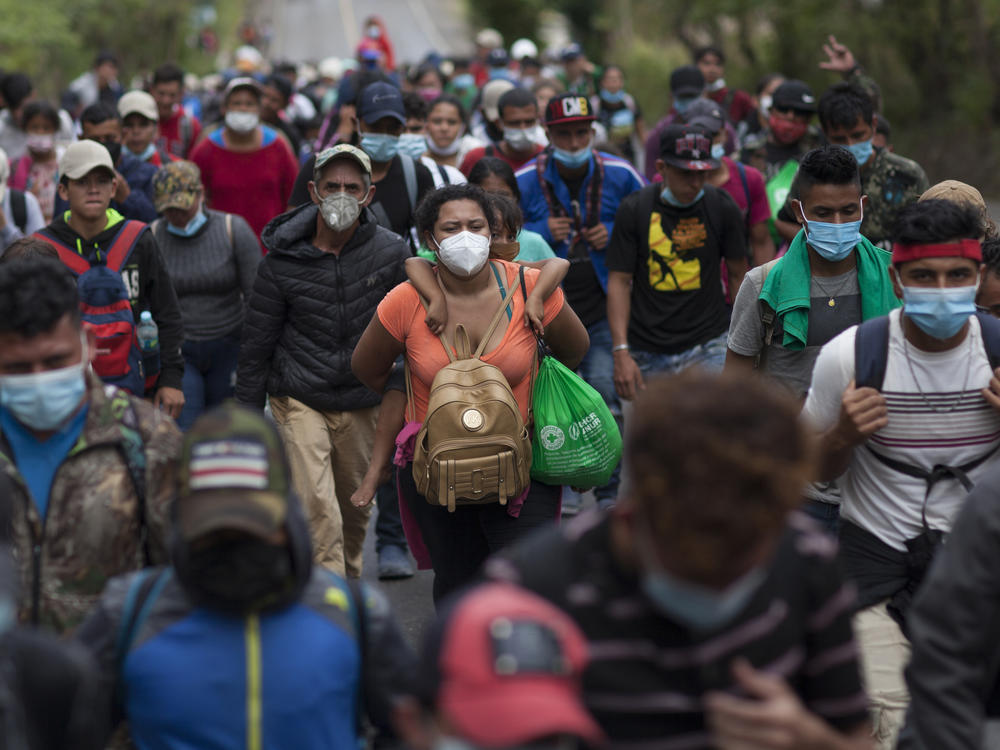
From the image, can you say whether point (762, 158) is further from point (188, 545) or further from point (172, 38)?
point (172, 38)

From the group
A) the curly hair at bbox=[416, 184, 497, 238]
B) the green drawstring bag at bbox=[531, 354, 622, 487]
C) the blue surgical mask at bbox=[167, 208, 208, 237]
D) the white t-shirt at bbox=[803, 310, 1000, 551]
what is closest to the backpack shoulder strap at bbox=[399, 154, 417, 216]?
the blue surgical mask at bbox=[167, 208, 208, 237]

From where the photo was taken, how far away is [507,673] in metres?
2.10

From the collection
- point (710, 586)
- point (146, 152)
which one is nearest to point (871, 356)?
point (710, 586)

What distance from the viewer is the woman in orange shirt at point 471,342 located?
5.29m

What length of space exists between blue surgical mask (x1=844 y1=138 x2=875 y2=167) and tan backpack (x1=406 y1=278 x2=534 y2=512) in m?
A: 3.43

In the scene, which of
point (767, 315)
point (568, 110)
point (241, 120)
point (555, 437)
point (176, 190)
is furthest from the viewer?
point (241, 120)

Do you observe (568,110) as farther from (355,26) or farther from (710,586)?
(355,26)

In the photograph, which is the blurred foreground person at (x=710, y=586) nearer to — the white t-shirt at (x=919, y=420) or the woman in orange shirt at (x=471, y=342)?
the white t-shirt at (x=919, y=420)

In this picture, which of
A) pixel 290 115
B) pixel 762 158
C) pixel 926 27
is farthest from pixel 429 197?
pixel 926 27

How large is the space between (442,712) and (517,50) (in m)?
23.0

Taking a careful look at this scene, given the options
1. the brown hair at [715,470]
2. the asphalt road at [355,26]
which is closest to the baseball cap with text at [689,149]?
the brown hair at [715,470]

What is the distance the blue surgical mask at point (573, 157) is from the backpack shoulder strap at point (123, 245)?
2760mm

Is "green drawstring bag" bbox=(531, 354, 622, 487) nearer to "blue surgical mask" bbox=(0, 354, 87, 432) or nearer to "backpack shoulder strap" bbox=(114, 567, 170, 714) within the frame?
"blue surgical mask" bbox=(0, 354, 87, 432)

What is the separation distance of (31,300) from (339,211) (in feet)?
9.64
